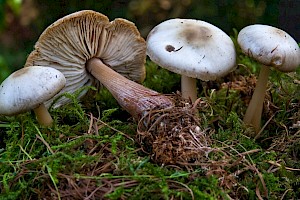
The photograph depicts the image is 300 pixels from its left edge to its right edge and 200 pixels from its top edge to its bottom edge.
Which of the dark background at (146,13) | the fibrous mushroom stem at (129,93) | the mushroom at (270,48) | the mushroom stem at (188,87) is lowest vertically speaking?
the dark background at (146,13)

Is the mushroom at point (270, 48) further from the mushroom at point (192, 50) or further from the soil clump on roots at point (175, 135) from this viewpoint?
the soil clump on roots at point (175, 135)

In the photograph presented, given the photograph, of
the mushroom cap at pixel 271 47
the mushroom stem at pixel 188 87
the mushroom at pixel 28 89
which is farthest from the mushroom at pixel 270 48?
the mushroom at pixel 28 89

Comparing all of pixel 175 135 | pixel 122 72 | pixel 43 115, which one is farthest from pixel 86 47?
pixel 175 135

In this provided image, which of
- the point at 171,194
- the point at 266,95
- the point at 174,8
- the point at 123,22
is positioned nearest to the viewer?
the point at 171,194

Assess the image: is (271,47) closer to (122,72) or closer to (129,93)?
(129,93)

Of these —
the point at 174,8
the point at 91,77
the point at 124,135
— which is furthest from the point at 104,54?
the point at 174,8

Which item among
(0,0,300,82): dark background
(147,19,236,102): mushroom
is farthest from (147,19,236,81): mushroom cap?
(0,0,300,82): dark background

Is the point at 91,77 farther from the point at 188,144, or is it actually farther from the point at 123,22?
the point at 188,144
